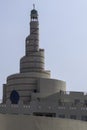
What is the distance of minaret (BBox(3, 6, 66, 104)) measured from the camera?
97250 mm

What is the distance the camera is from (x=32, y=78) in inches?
3944

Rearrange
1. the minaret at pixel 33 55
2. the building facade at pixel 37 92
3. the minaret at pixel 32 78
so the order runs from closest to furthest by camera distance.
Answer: the building facade at pixel 37 92
the minaret at pixel 32 78
the minaret at pixel 33 55

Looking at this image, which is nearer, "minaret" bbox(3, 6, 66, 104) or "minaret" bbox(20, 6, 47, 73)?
"minaret" bbox(3, 6, 66, 104)

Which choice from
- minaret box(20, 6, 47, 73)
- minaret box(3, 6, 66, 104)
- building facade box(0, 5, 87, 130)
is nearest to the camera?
building facade box(0, 5, 87, 130)

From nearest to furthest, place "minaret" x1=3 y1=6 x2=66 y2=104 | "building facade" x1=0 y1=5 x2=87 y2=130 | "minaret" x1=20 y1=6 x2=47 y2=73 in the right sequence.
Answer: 1. "building facade" x1=0 y1=5 x2=87 y2=130
2. "minaret" x1=3 y1=6 x2=66 y2=104
3. "minaret" x1=20 y1=6 x2=47 y2=73

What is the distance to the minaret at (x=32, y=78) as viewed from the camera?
9725cm

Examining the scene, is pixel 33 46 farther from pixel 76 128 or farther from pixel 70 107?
pixel 76 128

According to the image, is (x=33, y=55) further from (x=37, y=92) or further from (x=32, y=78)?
(x=37, y=92)

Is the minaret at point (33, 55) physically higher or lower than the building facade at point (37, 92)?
higher

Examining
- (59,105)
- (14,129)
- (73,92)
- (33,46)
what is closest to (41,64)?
(33,46)

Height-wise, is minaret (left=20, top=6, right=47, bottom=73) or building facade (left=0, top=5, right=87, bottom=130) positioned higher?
minaret (left=20, top=6, right=47, bottom=73)

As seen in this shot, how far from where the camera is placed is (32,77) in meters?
100

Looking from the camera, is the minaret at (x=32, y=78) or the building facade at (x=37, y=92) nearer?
the building facade at (x=37, y=92)

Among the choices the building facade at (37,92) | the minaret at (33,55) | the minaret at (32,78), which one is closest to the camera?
the building facade at (37,92)
